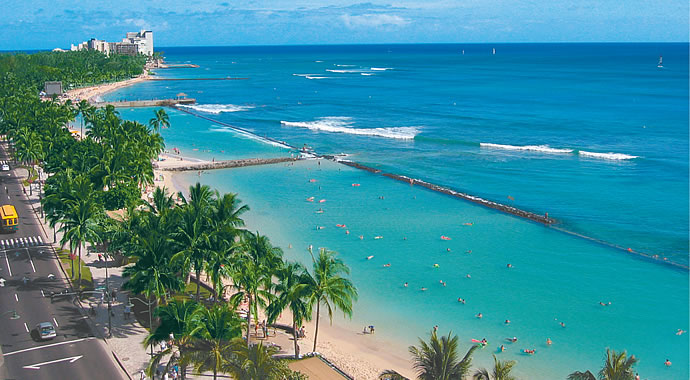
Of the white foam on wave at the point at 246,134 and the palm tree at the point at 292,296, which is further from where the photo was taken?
the white foam on wave at the point at 246,134

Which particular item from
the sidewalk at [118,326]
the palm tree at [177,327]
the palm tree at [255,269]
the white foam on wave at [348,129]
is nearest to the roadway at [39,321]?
the sidewalk at [118,326]

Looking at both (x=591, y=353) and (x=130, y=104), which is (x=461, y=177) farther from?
(x=130, y=104)

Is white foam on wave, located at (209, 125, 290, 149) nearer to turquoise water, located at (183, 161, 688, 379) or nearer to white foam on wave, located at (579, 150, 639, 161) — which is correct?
turquoise water, located at (183, 161, 688, 379)

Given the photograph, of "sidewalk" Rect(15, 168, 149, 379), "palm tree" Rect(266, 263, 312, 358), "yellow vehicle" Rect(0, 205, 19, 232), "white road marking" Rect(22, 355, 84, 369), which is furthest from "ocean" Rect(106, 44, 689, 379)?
"yellow vehicle" Rect(0, 205, 19, 232)

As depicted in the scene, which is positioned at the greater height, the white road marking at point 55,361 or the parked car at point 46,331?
the parked car at point 46,331

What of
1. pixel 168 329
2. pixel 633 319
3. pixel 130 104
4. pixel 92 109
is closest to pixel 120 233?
pixel 168 329

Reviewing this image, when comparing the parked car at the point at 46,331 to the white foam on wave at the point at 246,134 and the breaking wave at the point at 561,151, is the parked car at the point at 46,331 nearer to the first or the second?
the white foam on wave at the point at 246,134

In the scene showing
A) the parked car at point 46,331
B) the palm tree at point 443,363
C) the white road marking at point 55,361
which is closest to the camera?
the palm tree at point 443,363
